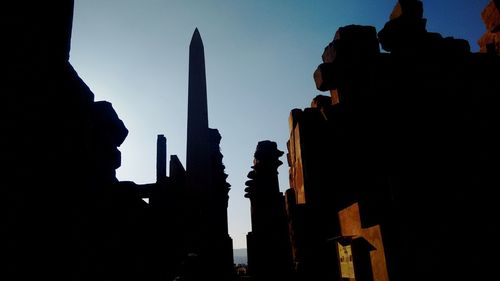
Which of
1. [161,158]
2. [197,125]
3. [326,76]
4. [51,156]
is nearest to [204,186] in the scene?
[197,125]

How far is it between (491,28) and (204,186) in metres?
12.4

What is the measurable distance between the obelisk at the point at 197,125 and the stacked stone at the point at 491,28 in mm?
11797

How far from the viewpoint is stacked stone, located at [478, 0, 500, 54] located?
237 inches

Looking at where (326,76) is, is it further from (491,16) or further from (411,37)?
(491,16)

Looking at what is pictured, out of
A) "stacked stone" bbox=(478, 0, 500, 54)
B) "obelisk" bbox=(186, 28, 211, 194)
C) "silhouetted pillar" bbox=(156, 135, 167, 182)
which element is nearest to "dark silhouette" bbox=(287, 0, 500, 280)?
"stacked stone" bbox=(478, 0, 500, 54)

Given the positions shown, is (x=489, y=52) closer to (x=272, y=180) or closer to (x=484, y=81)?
(x=484, y=81)

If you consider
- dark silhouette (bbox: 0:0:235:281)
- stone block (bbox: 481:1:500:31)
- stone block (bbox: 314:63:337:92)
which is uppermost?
stone block (bbox: 481:1:500:31)

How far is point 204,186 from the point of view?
51.1 ft

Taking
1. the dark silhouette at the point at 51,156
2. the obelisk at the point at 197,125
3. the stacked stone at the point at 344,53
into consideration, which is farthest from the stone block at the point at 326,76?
the obelisk at the point at 197,125

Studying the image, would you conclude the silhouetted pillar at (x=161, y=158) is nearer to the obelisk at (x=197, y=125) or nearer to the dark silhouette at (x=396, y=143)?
the obelisk at (x=197, y=125)

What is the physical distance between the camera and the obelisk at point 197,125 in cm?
1588

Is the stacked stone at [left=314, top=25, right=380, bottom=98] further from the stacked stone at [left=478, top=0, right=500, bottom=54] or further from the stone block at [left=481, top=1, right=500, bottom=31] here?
the stone block at [left=481, top=1, right=500, bottom=31]

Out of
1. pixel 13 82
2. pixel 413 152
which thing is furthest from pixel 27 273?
pixel 413 152

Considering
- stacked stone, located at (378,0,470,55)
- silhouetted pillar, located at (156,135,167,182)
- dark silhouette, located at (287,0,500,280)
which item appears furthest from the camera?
silhouetted pillar, located at (156,135,167,182)
